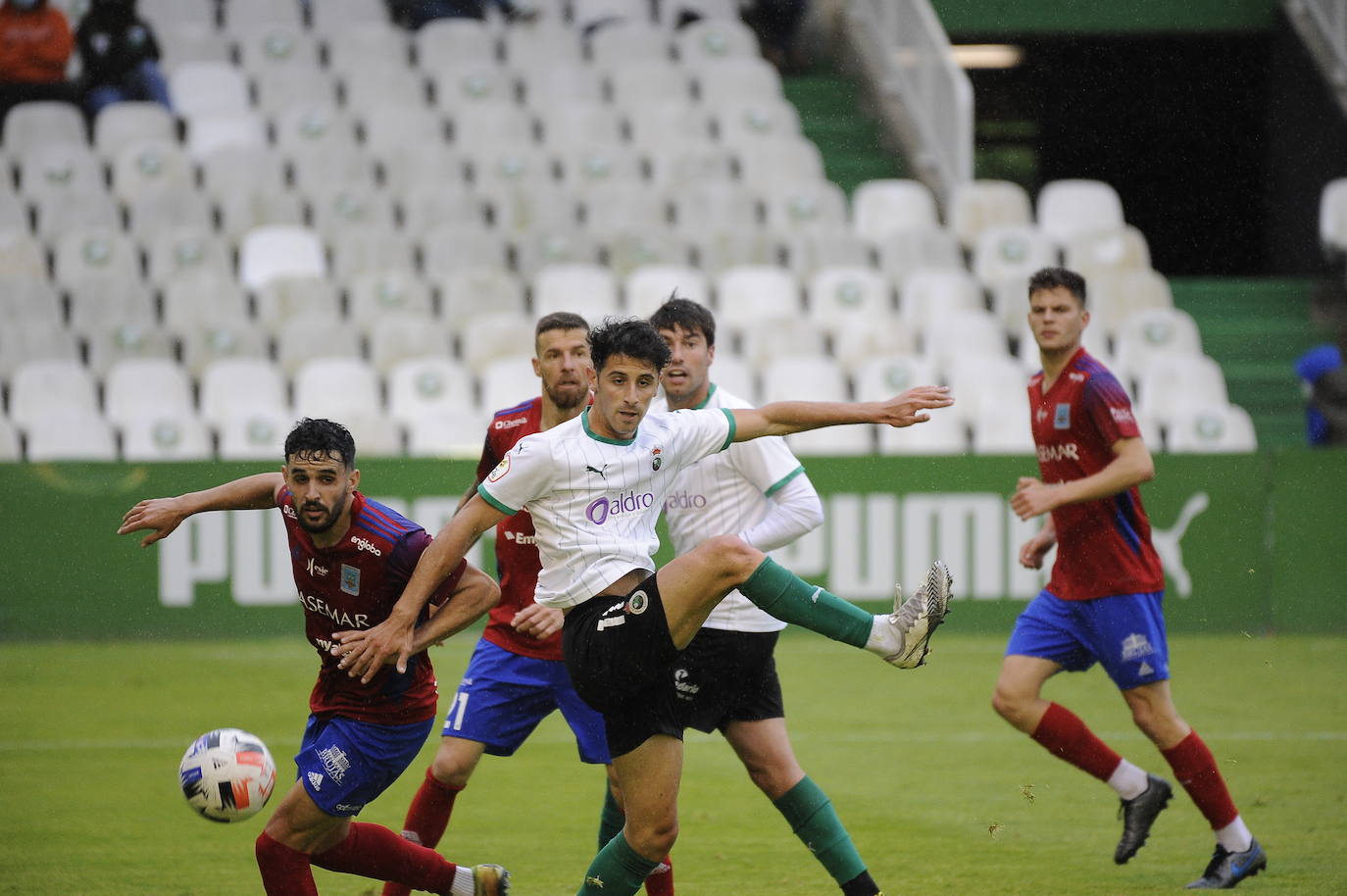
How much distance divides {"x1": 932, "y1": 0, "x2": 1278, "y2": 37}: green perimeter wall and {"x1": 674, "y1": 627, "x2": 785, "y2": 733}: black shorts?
1520 centimetres

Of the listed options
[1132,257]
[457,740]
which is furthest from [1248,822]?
[1132,257]

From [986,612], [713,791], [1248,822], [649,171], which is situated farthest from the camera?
[649,171]

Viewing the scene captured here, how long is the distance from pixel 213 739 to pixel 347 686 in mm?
492

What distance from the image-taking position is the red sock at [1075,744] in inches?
241

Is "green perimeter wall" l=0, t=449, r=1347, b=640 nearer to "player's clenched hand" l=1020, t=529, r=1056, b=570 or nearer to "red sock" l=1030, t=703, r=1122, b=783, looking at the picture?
"player's clenched hand" l=1020, t=529, r=1056, b=570

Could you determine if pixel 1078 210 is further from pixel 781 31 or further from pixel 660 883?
pixel 660 883

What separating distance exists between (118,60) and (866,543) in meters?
9.27

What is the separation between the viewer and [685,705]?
5.28 m

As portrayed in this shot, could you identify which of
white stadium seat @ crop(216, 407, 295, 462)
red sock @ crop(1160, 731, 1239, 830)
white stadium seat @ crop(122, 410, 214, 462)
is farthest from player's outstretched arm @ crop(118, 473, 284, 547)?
white stadium seat @ crop(122, 410, 214, 462)

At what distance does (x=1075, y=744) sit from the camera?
6133mm

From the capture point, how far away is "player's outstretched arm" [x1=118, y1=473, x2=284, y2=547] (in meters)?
5.09

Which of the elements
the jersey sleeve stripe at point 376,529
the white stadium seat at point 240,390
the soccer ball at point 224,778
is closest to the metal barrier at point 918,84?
the white stadium seat at point 240,390

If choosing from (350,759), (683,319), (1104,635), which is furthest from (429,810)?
(1104,635)

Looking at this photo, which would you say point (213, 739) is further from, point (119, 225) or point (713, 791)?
point (119, 225)
